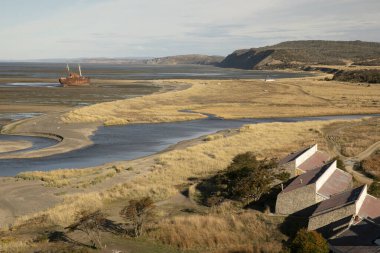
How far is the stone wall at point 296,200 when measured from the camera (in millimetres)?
26766

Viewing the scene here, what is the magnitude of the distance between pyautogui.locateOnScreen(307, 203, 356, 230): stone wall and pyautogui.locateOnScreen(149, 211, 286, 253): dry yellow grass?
1.74 metres

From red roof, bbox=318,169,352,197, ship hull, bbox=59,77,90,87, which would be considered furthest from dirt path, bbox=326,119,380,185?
ship hull, bbox=59,77,90,87

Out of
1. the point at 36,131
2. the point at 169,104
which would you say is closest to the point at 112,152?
the point at 36,131

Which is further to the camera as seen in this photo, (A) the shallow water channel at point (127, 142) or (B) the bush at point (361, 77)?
(B) the bush at point (361, 77)

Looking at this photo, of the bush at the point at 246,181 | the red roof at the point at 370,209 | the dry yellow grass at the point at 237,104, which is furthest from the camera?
the dry yellow grass at the point at 237,104

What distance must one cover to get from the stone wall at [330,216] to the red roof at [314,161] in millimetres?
10377

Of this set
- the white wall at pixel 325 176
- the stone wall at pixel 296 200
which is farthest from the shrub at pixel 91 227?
the white wall at pixel 325 176

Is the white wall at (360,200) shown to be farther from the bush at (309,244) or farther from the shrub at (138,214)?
the shrub at (138,214)

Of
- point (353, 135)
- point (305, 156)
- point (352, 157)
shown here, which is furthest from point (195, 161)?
point (353, 135)

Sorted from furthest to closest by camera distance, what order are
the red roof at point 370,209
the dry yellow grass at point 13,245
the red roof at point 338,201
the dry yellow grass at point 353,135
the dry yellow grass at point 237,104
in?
the dry yellow grass at point 237,104
the dry yellow grass at point 353,135
the red roof at point 338,201
the red roof at point 370,209
the dry yellow grass at point 13,245

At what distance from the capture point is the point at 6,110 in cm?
8425

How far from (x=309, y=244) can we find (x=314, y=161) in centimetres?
1635

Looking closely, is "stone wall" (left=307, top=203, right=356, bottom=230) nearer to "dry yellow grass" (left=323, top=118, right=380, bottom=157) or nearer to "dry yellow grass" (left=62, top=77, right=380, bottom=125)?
"dry yellow grass" (left=323, top=118, right=380, bottom=157)

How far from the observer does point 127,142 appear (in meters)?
57.5
